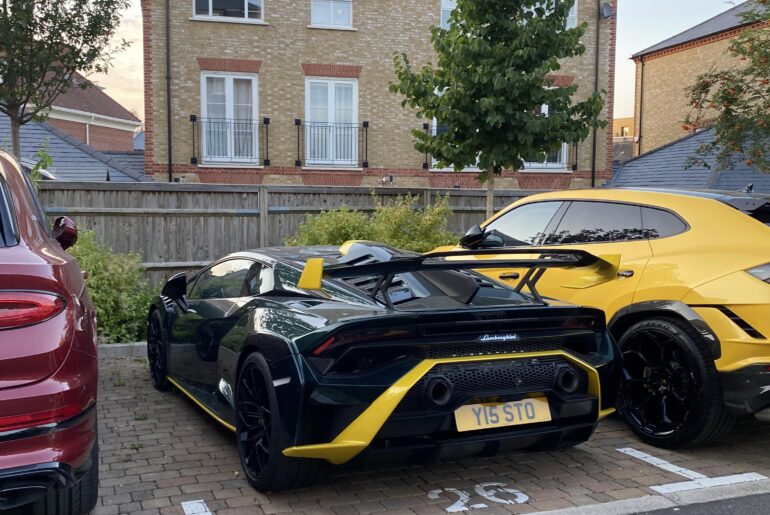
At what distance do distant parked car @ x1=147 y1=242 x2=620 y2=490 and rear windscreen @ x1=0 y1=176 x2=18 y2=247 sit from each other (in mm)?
1397

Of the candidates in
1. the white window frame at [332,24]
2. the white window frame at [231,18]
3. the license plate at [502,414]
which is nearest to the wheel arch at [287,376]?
the license plate at [502,414]

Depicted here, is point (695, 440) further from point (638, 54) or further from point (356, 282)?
point (638, 54)

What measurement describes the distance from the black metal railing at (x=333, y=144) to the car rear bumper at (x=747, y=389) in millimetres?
15756

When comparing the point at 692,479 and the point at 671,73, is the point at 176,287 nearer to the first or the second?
the point at 692,479

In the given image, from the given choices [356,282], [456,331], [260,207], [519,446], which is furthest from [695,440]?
[260,207]

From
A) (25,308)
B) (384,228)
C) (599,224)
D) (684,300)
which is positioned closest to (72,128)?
(384,228)

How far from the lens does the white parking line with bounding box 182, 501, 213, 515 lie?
12.7ft

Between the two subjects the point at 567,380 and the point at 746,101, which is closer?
the point at 567,380

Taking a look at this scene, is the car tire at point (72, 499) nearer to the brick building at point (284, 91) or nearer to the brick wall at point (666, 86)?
the brick building at point (284, 91)

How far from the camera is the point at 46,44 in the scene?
12.5m

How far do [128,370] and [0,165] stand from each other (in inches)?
159

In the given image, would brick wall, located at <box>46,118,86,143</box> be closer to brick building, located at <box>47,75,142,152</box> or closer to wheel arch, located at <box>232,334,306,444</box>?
brick building, located at <box>47,75,142,152</box>

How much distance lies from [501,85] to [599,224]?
5.05 meters

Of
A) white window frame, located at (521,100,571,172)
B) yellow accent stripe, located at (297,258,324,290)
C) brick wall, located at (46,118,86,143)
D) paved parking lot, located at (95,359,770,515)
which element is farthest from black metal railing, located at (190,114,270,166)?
brick wall, located at (46,118,86,143)
